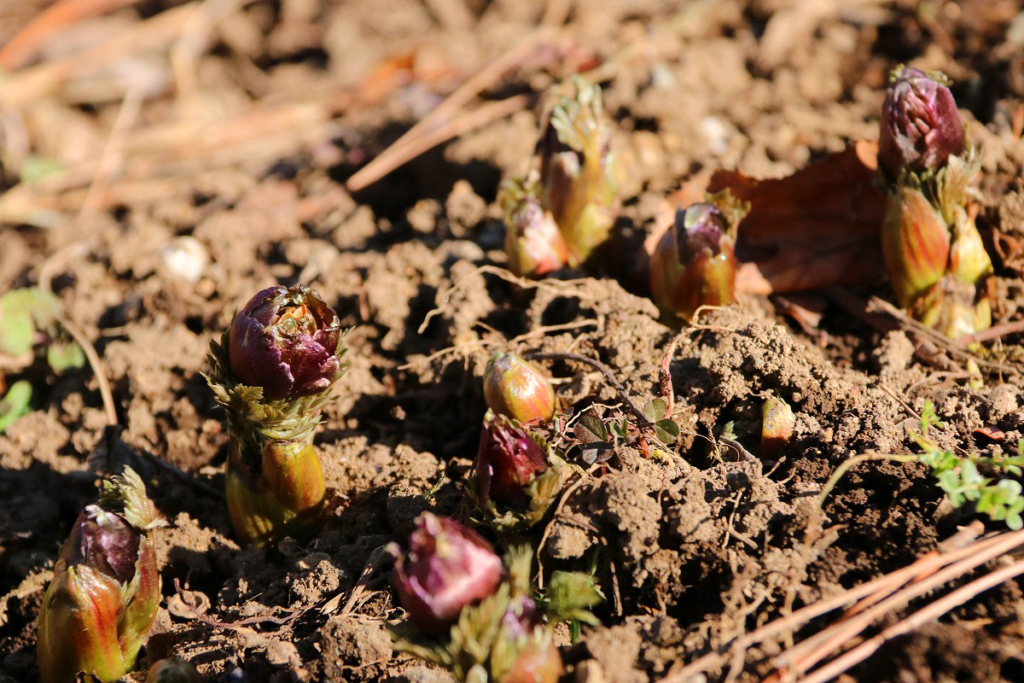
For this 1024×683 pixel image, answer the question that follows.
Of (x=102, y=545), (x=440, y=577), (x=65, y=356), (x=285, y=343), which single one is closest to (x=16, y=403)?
(x=65, y=356)

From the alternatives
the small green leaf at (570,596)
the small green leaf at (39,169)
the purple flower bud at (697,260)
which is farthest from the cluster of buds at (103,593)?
the small green leaf at (39,169)

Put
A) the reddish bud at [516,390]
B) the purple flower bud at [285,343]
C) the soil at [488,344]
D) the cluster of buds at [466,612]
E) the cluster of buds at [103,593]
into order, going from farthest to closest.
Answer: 1. the reddish bud at [516,390]
2. the purple flower bud at [285,343]
3. the cluster of buds at [103,593]
4. the soil at [488,344]
5. the cluster of buds at [466,612]

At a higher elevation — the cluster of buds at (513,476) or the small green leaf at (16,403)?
the cluster of buds at (513,476)

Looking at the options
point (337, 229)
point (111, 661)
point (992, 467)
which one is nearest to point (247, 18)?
point (337, 229)

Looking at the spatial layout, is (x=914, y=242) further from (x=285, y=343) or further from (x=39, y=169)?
(x=39, y=169)

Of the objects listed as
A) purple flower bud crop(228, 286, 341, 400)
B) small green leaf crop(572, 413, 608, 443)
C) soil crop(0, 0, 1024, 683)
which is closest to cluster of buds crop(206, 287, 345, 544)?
purple flower bud crop(228, 286, 341, 400)

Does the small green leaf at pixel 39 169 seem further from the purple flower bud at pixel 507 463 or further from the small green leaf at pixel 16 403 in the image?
the purple flower bud at pixel 507 463

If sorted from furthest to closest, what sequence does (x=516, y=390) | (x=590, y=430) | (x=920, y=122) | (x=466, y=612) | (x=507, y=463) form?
(x=920, y=122) < (x=516, y=390) < (x=590, y=430) < (x=507, y=463) < (x=466, y=612)
